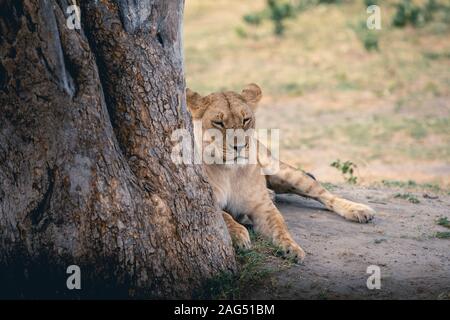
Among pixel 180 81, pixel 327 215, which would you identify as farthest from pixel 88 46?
pixel 327 215

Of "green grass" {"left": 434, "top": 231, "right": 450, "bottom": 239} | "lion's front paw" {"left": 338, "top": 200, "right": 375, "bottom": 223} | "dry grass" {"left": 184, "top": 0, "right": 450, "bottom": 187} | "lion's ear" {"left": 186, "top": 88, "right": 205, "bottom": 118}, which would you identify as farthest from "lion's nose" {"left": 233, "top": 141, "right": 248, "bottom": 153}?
"dry grass" {"left": 184, "top": 0, "right": 450, "bottom": 187}

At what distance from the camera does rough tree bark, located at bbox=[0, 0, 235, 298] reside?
12.1 ft

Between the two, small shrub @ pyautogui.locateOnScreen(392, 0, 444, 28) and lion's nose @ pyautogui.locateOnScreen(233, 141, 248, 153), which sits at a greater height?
small shrub @ pyautogui.locateOnScreen(392, 0, 444, 28)

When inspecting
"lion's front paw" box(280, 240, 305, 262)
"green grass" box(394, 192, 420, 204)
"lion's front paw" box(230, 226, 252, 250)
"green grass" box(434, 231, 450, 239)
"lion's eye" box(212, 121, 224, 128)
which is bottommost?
"lion's front paw" box(280, 240, 305, 262)

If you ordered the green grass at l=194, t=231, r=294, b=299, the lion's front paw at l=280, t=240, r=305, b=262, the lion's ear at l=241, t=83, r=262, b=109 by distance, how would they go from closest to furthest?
1. the green grass at l=194, t=231, r=294, b=299
2. the lion's front paw at l=280, t=240, r=305, b=262
3. the lion's ear at l=241, t=83, r=262, b=109

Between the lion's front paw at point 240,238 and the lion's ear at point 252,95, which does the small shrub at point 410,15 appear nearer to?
the lion's ear at point 252,95

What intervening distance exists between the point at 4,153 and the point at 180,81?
97cm

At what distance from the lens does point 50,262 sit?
3.90 meters

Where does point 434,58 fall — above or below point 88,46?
above

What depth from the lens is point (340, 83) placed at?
1242 centimetres

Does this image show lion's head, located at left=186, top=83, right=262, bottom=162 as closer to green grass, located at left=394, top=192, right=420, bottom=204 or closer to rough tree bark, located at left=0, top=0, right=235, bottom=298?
rough tree bark, located at left=0, top=0, right=235, bottom=298

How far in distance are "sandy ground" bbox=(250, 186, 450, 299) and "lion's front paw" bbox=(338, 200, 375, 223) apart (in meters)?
0.06

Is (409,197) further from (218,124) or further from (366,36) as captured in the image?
(366,36)

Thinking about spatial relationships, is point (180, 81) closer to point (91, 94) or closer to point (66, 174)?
point (91, 94)
